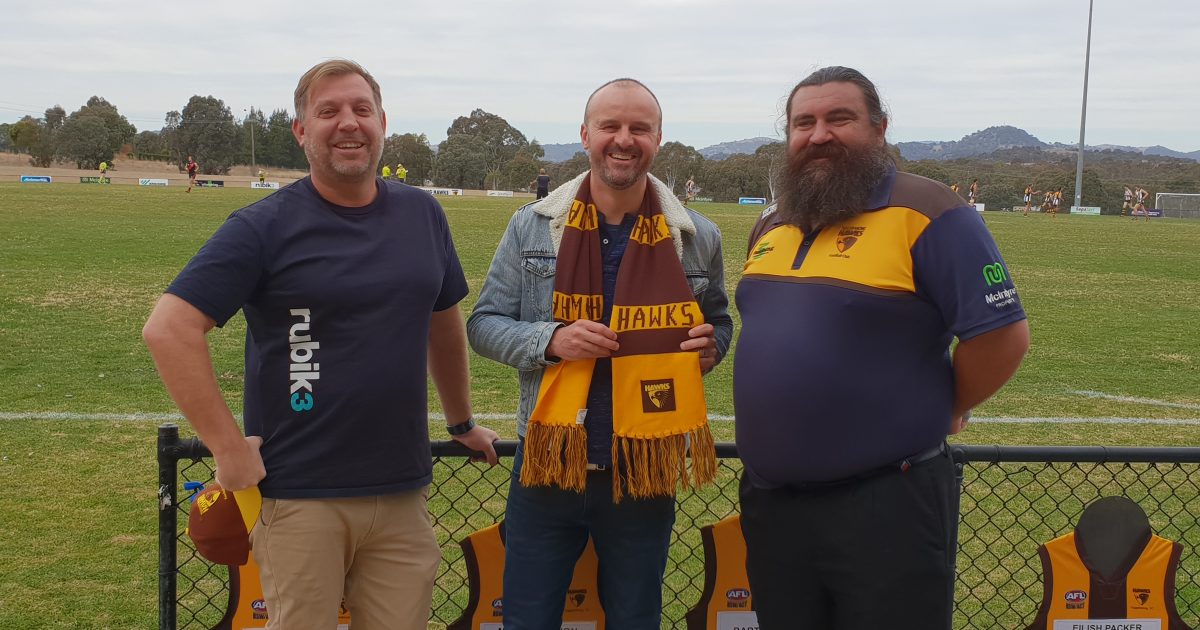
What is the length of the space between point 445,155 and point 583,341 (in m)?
98.6

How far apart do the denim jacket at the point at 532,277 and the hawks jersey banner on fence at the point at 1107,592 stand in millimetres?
1460

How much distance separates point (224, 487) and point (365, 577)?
48cm

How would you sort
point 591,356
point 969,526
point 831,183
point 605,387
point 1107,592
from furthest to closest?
point 969,526
point 1107,592
point 605,387
point 591,356
point 831,183

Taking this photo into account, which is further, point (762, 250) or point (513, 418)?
point (513, 418)

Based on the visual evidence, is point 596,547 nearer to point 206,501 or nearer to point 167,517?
point 206,501

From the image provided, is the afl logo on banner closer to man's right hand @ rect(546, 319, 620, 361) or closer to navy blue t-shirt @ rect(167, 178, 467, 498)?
man's right hand @ rect(546, 319, 620, 361)

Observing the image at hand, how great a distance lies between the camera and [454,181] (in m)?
96.7

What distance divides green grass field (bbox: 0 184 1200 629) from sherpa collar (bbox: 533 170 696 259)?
8.38 feet

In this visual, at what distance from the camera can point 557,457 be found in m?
2.82

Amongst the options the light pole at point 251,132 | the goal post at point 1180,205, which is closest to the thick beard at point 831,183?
the goal post at point 1180,205

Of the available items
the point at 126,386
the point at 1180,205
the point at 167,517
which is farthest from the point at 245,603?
the point at 1180,205

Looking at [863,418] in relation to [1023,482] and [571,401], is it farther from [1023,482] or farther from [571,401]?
[1023,482]

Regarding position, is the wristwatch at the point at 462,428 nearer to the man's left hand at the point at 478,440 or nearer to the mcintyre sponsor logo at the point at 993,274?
the man's left hand at the point at 478,440

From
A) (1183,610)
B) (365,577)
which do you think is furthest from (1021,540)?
(365,577)
